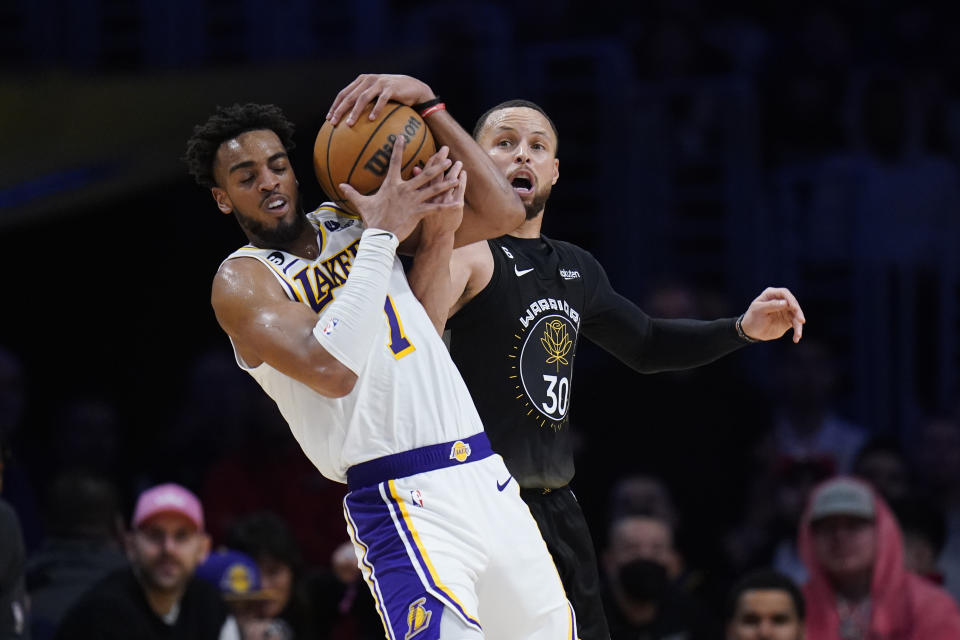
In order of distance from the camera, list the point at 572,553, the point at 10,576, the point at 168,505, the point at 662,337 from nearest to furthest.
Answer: the point at 572,553, the point at 662,337, the point at 10,576, the point at 168,505

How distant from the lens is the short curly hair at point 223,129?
4.67 metres

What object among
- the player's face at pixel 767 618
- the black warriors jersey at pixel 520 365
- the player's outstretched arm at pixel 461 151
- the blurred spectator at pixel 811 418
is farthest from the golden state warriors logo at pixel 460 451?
the blurred spectator at pixel 811 418

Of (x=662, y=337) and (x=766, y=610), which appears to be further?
(x=766, y=610)

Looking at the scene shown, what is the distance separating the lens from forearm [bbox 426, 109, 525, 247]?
470cm

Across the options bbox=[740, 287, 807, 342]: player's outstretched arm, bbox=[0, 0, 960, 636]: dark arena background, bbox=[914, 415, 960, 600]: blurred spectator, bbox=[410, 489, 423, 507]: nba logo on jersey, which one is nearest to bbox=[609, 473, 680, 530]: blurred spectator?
bbox=[0, 0, 960, 636]: dark arena background

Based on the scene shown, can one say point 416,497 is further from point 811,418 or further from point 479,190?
point 811,418

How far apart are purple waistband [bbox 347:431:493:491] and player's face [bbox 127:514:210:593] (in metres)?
2.71

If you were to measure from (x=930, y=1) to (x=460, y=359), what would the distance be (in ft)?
26.8

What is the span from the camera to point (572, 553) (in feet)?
16.5

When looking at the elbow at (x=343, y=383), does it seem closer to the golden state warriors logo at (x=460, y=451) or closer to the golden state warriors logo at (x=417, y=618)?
the golden state warriors logo at (x=460, y=451)

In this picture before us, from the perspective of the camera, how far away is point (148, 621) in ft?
22.2

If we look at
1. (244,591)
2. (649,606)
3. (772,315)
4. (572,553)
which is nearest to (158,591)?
(244,591)

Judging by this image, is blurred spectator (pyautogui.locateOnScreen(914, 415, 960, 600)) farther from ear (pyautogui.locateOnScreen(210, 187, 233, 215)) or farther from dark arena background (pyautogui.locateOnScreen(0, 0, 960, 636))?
ear (pyautogui.locateOnScreen(210, 187, 233, 215))

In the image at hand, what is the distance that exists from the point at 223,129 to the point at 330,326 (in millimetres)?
812
